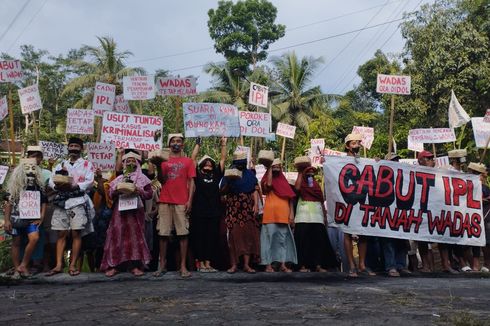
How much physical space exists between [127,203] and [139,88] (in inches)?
115

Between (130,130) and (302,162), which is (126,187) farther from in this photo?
(302,162)

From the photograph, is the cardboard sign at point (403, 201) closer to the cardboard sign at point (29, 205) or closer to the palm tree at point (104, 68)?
the cardboard sign at point (29, 205)

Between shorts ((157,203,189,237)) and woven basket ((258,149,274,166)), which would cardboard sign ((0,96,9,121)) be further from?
woven basket ((258,149,274,166))

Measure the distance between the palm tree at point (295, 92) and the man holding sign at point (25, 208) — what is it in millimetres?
28511

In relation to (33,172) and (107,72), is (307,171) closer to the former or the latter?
(33,172)

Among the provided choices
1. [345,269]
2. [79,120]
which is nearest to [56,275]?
[79,120]

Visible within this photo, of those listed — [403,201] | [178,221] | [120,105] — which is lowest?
[178,221]

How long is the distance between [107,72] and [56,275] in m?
28.0

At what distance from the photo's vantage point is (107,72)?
34.2 m

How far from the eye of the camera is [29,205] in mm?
7531

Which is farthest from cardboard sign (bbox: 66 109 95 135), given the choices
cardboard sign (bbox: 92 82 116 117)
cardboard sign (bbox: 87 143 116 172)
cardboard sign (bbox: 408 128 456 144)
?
cardboard sign (bbox: 408 128 456 144)

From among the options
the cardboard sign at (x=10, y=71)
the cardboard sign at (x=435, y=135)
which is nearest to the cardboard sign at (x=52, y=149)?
the cardboard sign at (x=10, y=71)

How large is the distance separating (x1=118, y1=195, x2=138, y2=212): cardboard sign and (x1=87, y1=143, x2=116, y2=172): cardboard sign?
1334mm

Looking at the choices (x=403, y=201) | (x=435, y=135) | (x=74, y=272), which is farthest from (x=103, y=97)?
(x=435, y=135)
